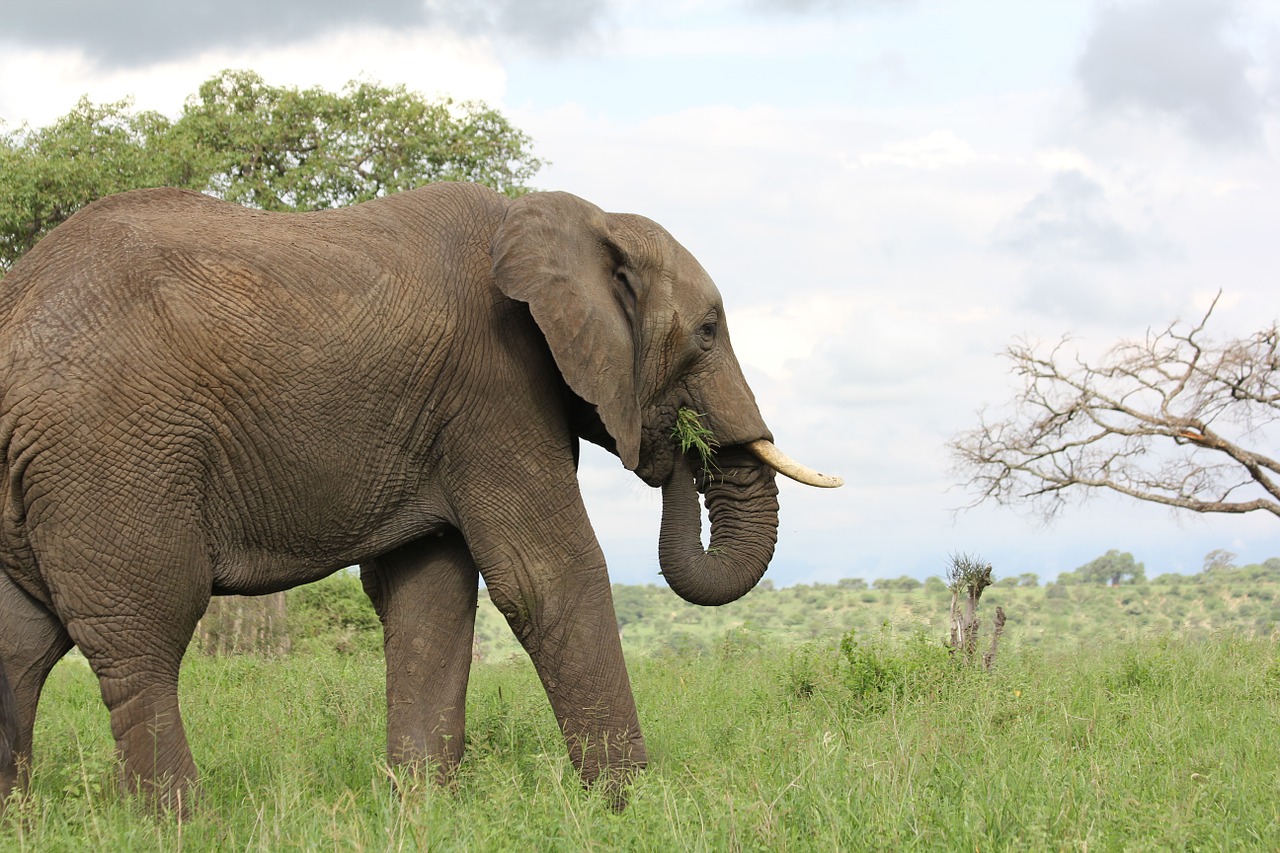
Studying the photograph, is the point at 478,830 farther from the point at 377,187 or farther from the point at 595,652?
the point at 377,187

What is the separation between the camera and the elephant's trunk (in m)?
7.49

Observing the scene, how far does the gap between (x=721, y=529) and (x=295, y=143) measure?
14.8 m

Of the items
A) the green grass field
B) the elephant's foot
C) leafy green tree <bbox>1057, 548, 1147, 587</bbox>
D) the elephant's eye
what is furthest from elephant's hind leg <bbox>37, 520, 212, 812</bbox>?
leafy green tree <bbox>1057, 548, 1147, 587</bbox>

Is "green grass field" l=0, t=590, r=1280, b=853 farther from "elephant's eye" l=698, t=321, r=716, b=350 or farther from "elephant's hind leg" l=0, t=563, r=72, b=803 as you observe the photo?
"elephant's eye" l=698, t=321, r=716, b=350

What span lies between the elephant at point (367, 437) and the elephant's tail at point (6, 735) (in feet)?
0.07

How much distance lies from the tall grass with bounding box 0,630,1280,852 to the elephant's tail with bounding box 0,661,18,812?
4.9 inches

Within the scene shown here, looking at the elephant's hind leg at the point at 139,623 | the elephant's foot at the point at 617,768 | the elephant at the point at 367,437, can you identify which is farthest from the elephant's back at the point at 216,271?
the elephant's foot at the point at 617,768

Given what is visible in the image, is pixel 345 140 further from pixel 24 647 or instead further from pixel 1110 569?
pixel 1110 569

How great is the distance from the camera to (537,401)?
22.3ft

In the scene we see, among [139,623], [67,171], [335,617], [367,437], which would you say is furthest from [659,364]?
[67,171]

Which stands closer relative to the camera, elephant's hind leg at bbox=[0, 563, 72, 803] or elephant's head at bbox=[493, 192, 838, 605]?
elephant's hind leg at bbox=[0, 563, 72, 803]

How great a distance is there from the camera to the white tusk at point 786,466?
7438 mm

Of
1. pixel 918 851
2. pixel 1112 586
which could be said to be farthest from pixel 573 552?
pixel 1112 586

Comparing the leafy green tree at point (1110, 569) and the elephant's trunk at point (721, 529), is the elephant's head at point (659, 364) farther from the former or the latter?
the leafy green tree at point (1110, 569)
